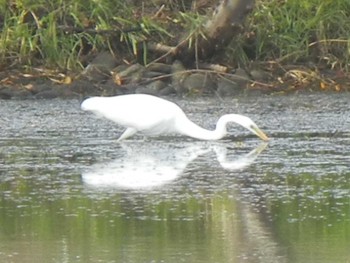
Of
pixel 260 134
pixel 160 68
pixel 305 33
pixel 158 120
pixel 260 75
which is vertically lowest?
pixel 260 134

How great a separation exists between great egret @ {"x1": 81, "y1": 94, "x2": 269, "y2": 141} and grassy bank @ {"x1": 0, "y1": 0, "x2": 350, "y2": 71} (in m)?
4.69

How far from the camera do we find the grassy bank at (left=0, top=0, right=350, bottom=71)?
1580cm

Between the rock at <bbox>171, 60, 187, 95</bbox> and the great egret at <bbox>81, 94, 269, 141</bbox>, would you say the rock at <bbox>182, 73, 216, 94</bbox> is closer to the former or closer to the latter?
the rock at <bbox>171, 60, 187, 95</bbox>

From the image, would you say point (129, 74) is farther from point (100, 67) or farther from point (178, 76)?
point (178, 76)

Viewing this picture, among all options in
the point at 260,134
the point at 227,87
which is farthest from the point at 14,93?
the point at 260,134

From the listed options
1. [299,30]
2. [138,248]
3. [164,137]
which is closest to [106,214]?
[138,248]

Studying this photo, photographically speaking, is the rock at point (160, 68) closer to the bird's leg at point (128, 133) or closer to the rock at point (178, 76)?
the rock at point (178, 76)

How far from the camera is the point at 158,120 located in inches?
419

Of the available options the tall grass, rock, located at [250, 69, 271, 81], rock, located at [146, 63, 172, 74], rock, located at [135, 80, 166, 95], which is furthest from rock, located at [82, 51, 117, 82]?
the tall grass

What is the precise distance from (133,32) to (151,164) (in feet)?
22.6

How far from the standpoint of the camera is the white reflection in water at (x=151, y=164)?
8.41m

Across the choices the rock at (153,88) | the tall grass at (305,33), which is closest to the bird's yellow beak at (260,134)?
the rock at (153,88)

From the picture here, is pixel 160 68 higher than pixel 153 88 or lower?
higher

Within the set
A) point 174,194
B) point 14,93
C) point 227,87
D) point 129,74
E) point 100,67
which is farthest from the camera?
point 100,67
